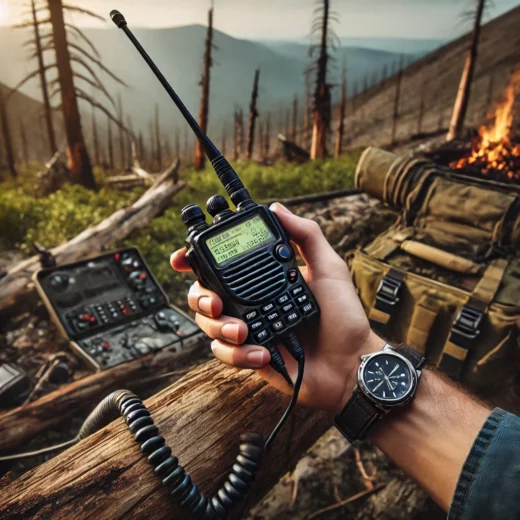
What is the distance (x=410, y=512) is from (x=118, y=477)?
4.68 ft

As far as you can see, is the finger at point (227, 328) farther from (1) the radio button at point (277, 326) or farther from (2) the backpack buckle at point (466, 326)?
(2) the backpack buckle at point (466, 326)

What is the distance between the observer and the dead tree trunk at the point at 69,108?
9.24 ft

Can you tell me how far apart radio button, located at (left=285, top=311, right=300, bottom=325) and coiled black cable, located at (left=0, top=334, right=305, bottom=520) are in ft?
0.13

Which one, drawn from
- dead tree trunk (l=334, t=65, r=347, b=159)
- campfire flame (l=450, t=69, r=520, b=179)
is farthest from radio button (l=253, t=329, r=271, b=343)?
dead tree trunk (l=334, t=65, r=347, b=159)

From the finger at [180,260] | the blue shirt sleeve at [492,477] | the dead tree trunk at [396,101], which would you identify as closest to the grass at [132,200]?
the dead tree trunk at [396,101]

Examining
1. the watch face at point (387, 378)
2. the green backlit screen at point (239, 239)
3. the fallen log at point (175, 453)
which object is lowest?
the fallen log at point (175, 453)

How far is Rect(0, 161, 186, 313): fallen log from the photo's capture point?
2.40 metres

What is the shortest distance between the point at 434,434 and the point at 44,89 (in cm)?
358

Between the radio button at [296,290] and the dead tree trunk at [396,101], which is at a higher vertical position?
the dead tree trunk at [396,101]

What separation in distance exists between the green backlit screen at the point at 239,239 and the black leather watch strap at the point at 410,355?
447 millimetres

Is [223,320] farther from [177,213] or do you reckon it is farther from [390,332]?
[177,213]

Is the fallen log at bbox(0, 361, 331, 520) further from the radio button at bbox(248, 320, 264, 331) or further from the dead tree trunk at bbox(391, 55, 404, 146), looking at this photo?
→ the dead tree trunk at bbox(391, 55, 404, 146)

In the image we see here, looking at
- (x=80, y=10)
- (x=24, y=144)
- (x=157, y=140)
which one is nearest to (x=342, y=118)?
(x=157, y=140)

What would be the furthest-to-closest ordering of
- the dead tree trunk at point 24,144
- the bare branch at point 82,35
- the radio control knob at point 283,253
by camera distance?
the dead tree trunk at point 24,144
the bare branch at point 82,35
the radio control knob at point 283,253
